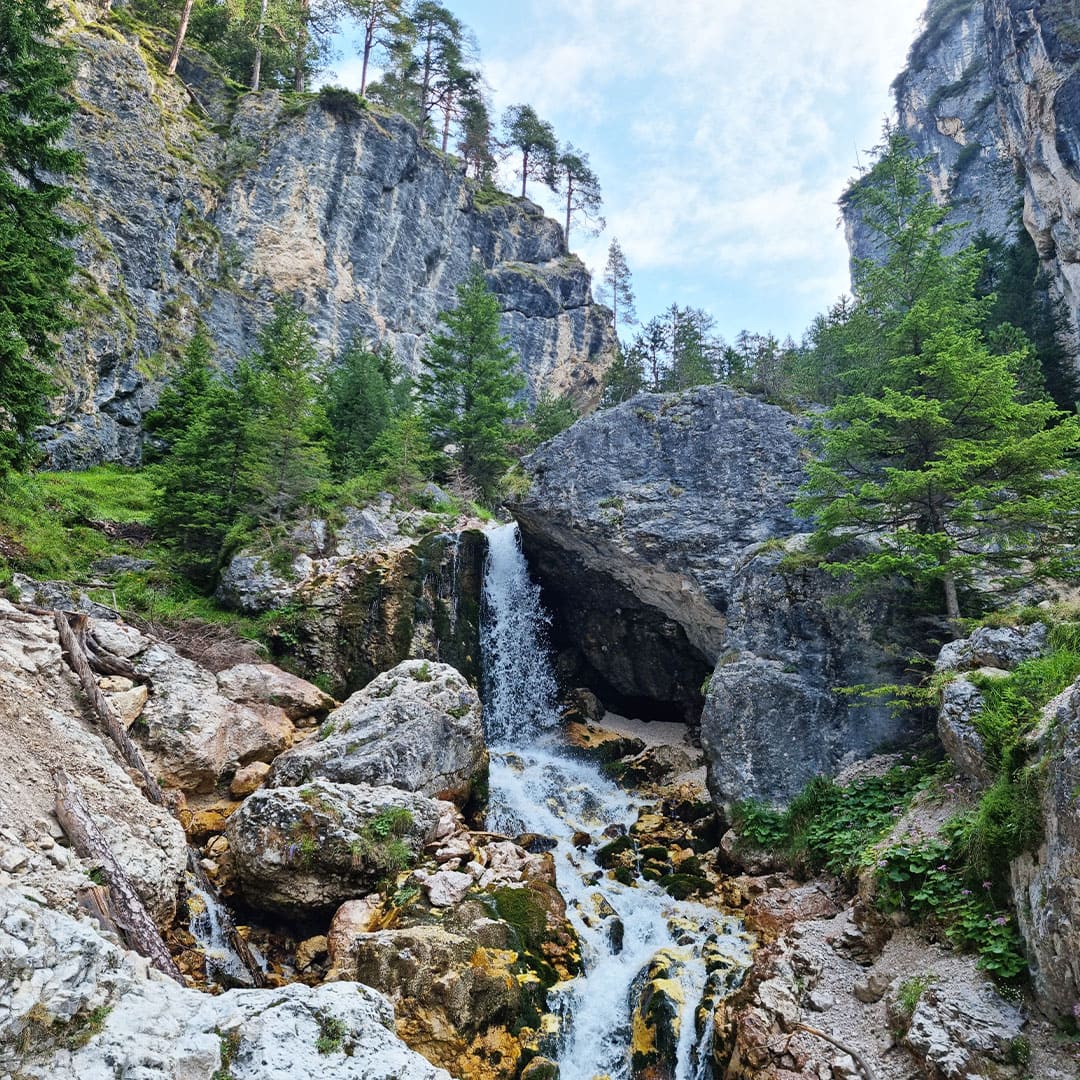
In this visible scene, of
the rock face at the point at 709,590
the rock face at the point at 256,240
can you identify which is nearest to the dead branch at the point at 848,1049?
the rock face at the point at 709,590

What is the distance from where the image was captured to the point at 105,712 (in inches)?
368

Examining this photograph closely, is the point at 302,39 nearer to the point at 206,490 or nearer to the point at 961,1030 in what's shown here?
the point at 206,490

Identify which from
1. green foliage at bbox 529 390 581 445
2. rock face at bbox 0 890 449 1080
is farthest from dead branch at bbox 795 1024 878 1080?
green foliage at bbox 529 390 581 445

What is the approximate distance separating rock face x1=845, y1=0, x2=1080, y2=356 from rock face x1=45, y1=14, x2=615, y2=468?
1078 inches

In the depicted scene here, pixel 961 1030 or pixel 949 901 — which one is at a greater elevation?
pixel 949 901

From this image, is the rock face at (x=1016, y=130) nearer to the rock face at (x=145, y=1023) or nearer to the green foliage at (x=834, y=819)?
the green foliage at (x=834, y=819)

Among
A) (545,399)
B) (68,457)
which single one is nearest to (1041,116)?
(545,399)

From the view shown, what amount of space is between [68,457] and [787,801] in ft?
80.7

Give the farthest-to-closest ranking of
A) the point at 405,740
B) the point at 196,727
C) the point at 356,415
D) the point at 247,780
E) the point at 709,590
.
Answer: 1. the point at 356,415
2. the point at 709,590
3. the point at 405,740
4. the point at 247,780
5. the point at 196,727

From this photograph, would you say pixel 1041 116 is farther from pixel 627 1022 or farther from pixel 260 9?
pixel 260 9

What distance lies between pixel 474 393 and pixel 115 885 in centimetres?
2159

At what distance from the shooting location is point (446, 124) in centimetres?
4875

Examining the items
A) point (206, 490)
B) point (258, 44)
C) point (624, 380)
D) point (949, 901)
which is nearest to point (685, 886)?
point (949, 901)

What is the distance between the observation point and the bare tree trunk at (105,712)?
30.5 ft
